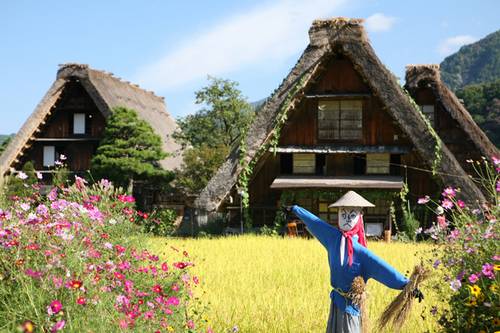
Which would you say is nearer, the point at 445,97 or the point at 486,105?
the point at 445,97

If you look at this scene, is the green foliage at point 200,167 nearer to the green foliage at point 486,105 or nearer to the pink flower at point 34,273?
the pink flower at point 34,273

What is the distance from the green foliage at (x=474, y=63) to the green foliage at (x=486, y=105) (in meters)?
33.3

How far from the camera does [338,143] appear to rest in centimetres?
1695

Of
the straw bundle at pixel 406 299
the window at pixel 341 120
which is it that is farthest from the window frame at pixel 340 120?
the straw bundle at pixel 406 299

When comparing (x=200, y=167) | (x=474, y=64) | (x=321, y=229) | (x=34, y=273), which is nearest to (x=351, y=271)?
(x=321, y=229)

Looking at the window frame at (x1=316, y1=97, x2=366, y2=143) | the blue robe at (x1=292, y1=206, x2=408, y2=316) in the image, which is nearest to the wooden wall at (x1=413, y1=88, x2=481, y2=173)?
the window frame at (x1=316, y1=97, x2=366, y2=143)

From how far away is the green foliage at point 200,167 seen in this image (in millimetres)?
22938

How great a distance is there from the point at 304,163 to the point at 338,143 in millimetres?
1113

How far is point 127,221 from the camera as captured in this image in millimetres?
7250

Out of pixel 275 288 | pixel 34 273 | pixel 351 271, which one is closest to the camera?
pixel 34 273

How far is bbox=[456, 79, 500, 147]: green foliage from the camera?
37.1 metres

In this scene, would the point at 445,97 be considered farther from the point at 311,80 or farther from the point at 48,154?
the point at 48,154

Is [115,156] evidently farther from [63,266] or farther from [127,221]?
[63,266]

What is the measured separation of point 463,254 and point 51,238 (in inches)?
121
